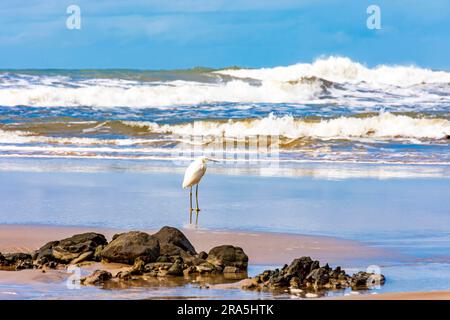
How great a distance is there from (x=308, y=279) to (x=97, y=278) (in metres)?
1.66

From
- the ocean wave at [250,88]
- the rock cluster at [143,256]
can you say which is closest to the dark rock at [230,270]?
the rock cluster at [143,256]

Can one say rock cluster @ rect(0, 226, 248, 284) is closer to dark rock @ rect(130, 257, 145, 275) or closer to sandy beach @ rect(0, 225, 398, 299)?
dark rock @ rect(130, 257, 145, 275)

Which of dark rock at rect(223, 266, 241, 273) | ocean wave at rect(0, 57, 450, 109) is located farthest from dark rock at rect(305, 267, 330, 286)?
ocean wave at rect(0, 57, 450, 109)

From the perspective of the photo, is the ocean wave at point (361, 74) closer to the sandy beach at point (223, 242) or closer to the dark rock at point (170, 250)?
the sandy beach at point (223, 242)

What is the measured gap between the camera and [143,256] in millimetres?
8094

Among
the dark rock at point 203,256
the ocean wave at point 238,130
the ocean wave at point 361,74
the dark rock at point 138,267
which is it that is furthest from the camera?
the ocean wave at point 361,74

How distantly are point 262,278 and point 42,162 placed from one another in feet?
40.9

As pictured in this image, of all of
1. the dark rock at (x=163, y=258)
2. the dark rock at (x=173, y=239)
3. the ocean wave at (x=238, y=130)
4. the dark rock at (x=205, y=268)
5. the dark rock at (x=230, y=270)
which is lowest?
the dark rock at (x=230, y=270)

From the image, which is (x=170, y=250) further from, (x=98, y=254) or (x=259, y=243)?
(x=259, y=243)

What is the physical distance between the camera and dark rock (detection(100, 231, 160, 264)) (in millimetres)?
8133

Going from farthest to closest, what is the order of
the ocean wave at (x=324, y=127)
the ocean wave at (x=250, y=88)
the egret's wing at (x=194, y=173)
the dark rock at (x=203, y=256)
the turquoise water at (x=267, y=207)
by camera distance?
the ocean wave at (x=250, y=88) < the ocean wave at (x=324, y=127) < the egret's wing at (x=194, y=173) < the turquoise water at (x=267, y=207) < the dark rock at (x=203, y=256)

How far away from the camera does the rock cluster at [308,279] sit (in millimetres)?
7293

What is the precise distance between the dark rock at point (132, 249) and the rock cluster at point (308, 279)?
3.41 feet

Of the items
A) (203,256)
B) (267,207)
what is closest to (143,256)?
(203,256)
